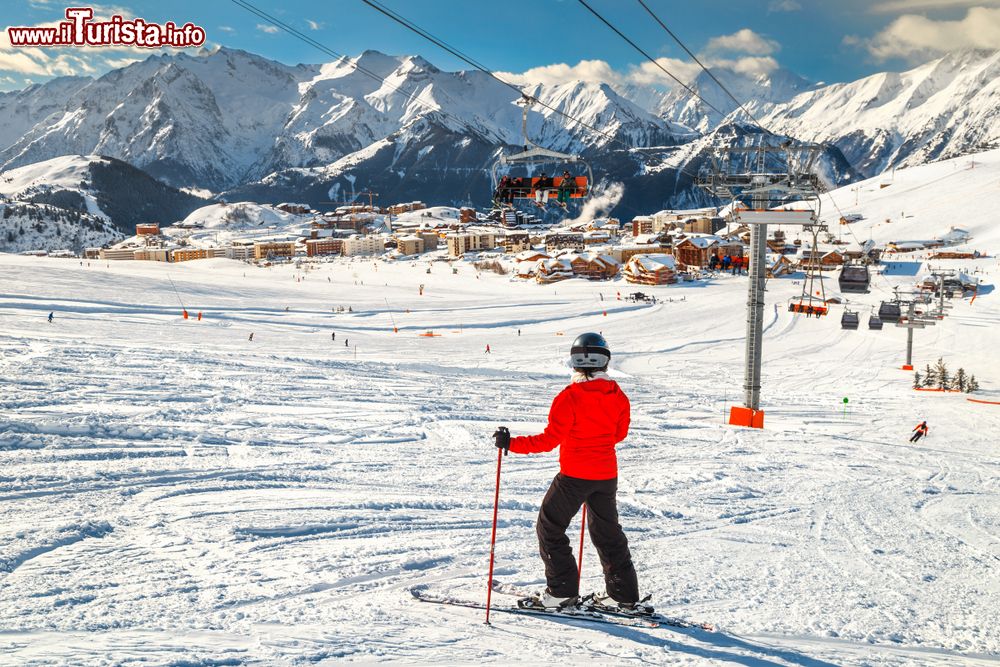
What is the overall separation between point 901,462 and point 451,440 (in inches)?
251

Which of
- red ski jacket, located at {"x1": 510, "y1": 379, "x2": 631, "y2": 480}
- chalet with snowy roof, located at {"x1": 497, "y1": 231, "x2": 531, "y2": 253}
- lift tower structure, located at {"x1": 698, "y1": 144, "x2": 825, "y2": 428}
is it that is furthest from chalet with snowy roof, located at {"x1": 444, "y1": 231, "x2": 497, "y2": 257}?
red ski jacket, located at {"x1": 510, "y1": 379, "x2": 631, "y2": 480}

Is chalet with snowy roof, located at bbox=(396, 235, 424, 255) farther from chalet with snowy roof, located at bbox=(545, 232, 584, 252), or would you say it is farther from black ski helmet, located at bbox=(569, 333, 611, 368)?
black ski helmet, located at bbox=(569, 333, 611, 368)

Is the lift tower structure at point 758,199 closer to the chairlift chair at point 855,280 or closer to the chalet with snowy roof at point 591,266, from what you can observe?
the chairlift chair at point 855,280

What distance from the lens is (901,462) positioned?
27.5ft

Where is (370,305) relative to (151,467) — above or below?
above

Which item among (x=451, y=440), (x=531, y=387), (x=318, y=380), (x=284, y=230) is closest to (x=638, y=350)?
(x=531, y=387)

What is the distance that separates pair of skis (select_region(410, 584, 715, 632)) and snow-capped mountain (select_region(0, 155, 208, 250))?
152m

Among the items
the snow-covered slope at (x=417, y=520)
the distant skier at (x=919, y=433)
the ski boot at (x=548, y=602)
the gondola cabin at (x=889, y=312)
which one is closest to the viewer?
the snow-covered slope at (x=417, y=520)

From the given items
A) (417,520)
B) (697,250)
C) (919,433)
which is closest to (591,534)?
(417,520)

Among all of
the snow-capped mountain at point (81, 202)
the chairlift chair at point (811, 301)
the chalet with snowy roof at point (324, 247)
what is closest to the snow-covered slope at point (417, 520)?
the chairlift chair at point (811, 301)

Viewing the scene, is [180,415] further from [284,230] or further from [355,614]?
[284,230]

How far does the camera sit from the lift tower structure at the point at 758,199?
12.5 metres

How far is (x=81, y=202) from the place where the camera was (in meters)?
162

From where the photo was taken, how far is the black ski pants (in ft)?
12.2
